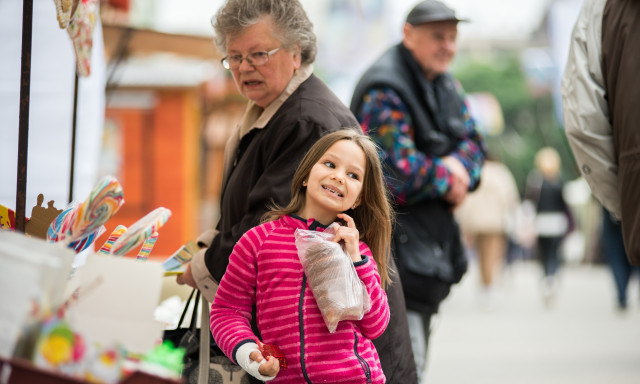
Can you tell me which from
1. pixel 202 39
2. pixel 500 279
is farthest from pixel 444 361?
pixel 500 279

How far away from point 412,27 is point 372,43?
27.7m

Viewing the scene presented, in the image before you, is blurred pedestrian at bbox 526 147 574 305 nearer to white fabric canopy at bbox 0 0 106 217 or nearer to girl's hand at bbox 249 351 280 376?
white fabric canopy at bbox 0 0 106 217

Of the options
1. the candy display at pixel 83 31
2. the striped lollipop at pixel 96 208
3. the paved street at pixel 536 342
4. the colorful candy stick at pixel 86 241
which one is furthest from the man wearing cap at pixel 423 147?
the paved street at pixel 536 342

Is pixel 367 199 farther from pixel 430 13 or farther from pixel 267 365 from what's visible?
pixel 430 13

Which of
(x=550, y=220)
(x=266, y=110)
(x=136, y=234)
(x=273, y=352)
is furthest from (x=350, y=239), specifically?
(x=550, y=220)

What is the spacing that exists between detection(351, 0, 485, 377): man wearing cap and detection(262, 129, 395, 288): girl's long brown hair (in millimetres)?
955

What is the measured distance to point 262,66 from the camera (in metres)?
2.97

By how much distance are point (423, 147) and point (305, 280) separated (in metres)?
1.69

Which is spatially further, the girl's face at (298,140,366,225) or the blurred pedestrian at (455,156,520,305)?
the blurred pedestrian at (455,156,520,305)

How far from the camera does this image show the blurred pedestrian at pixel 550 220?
1138cm

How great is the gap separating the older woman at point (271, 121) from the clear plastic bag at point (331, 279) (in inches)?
13.4

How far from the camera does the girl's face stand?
2.54 m

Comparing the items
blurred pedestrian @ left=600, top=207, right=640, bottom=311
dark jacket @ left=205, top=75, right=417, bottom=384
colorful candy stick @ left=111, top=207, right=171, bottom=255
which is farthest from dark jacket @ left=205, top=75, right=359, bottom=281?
blurred pedestrian @ left=600, top=207, right=640, bottom=311

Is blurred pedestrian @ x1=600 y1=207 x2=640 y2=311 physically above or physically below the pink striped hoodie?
below
